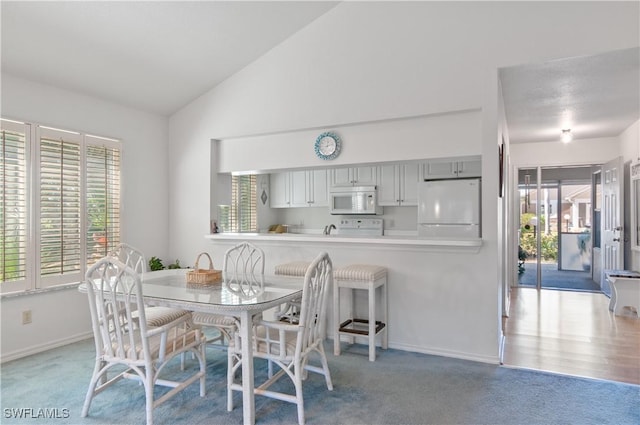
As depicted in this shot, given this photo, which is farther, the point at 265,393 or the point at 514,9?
the point at 514,9

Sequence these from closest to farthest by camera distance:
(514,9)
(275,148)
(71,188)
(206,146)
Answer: (514,9) → (71,188) → (275,148) → (206,146)

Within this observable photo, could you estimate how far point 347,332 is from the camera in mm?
3330

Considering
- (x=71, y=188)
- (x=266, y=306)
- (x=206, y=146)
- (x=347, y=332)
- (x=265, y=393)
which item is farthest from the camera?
(x=206, y=146)

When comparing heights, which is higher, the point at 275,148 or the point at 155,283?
the point at 275,148

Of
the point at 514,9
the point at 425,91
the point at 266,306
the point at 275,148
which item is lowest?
the point at 266,306

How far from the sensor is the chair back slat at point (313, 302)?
2.24 metres

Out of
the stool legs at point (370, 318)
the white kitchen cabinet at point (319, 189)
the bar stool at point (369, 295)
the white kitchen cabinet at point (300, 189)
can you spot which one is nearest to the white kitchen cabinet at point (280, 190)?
the white kitchen cabinet at point (300, 189)

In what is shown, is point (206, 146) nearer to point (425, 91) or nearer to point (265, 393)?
point (425, 91)

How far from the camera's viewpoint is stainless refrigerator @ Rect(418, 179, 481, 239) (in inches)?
176

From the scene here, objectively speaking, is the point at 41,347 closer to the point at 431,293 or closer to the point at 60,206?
the point at 60,206

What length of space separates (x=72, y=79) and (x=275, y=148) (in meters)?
1.90

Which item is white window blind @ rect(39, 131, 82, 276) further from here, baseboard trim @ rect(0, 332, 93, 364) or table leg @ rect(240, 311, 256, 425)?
table leg @ rect(240, 311, 256, 425)

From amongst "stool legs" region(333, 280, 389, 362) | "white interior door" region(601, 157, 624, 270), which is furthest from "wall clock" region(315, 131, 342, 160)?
"white interior door" region(601, 157, 624, 270)

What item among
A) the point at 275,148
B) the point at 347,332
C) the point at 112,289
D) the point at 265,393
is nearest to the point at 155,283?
the point at 112,289
